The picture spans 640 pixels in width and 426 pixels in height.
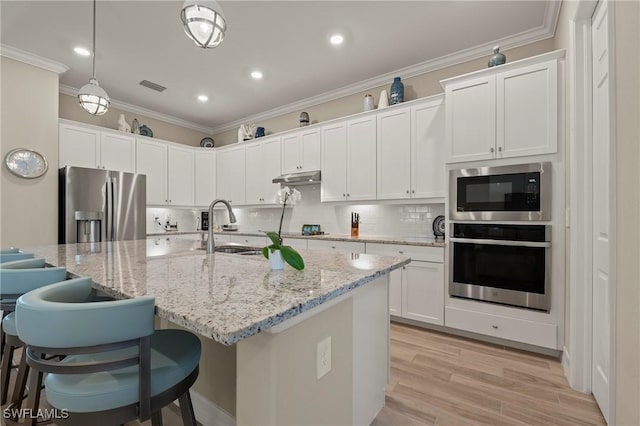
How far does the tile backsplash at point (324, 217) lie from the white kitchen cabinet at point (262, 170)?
32 centimetres

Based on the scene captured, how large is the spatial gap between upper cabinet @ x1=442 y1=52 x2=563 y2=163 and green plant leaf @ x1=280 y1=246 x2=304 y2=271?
7.17ft

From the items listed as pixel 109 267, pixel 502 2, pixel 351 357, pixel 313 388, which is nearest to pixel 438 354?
pixel 351 357

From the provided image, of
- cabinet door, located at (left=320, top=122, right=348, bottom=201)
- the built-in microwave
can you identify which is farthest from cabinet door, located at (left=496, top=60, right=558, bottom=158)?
cabinet door, located at (left=320, top=122, right=348, bottom=201)

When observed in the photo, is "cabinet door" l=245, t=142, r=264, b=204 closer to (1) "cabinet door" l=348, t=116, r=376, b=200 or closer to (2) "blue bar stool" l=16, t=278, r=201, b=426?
(1) "cabinet door" l=348, t=116, r=376, b=200

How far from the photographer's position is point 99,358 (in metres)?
1.08

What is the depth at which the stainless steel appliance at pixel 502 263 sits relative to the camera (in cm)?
239

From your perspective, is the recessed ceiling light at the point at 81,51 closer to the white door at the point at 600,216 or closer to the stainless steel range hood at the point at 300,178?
the stainless steel range hood at the point at 300,178

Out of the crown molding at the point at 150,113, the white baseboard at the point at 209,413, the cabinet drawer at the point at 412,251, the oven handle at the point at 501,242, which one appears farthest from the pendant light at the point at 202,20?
the crown molding at the point at 150,113

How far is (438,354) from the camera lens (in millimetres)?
2451

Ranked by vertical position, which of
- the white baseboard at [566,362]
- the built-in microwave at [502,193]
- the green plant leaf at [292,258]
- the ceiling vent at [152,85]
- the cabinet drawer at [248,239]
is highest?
the ceiling vent at [152,85]

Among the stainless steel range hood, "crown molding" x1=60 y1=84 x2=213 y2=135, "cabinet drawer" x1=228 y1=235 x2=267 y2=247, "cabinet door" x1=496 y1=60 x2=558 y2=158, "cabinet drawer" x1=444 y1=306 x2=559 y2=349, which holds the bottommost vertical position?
"cabinet drawer" x1=444 y1=306 x2=559 y2=349

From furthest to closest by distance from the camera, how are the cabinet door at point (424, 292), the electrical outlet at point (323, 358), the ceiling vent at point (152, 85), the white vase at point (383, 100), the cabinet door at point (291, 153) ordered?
the cabinet door at point (291, 153) → the ceiling vent at point (152, 85) → the white vase at point (383, 100) → the cabinet door at point (424, 292) → the electrical outlet at point (323, 358)

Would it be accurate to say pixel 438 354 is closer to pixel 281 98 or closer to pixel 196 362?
pixel 196 362

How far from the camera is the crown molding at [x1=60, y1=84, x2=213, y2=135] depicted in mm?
4066
